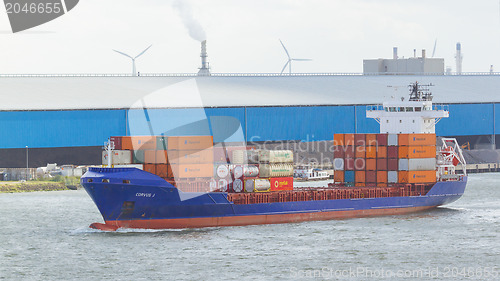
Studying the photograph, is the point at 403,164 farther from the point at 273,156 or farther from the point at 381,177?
the point at 273,156

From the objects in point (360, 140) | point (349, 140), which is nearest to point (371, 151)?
point (360, 140)

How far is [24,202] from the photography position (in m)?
92.6

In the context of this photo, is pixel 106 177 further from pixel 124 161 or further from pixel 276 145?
pixel 276 145

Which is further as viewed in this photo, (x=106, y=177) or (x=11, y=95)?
(x=11, y=95)

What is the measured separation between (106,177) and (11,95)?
62.2 meters

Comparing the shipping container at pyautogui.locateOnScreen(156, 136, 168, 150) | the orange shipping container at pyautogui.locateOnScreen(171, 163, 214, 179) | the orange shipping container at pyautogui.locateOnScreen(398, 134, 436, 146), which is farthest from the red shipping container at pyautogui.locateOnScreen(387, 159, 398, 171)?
the shipping container at pyautogui.locateOnScreen(156, 136, 168, 150)

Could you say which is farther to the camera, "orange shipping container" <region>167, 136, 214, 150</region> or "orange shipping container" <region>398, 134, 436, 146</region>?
"orange shipping container" <region>398, 134, 436, 146</region>

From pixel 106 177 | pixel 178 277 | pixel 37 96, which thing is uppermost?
pixel 37 96

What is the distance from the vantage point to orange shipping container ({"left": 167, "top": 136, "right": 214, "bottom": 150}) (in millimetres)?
68688

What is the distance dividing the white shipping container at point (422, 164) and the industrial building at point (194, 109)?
48.0m

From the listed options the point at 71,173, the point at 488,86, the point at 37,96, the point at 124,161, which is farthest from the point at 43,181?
the point at 488,86

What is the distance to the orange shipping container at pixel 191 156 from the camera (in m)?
68.8

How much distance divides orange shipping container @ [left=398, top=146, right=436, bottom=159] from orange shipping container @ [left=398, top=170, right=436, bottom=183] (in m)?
1.52

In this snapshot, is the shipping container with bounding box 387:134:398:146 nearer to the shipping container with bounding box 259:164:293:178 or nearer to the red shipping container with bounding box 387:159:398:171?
the red shipping container with bounding box 387:159:398:171
